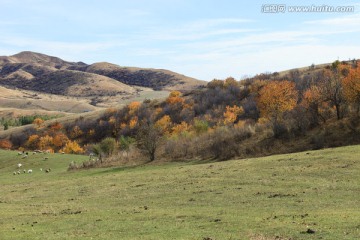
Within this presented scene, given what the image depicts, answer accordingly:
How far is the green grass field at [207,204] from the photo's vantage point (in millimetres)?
17234

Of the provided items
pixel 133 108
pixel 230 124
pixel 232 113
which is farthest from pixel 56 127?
pixel 230 124

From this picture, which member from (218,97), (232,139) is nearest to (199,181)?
(232,139)

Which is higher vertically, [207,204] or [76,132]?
[76,132]

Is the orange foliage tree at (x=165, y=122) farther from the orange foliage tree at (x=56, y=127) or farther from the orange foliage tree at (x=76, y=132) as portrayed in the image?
the orange foliage tree at (x=56, y=127)

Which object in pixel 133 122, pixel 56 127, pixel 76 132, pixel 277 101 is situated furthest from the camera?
pixel 56 127

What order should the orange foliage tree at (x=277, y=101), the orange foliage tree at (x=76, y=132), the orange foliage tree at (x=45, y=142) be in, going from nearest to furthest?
the orange foliage tree at (x=277, y=101)
the orange foliage tree at (x=45, y=142)
the orange foliage tree at (x=76, y=132)

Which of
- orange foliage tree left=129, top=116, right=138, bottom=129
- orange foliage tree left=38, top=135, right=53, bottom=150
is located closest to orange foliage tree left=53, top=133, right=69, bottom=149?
orange foliage tree left=38, top=135, right=53, bottom=150

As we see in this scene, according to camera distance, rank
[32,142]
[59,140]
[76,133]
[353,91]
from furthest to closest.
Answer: [76,133], [32,142], [59,140], [353,91]

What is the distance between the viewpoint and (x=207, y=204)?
24.4m

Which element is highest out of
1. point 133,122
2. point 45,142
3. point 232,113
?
point 232,113

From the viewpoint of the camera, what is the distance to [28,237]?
18.2 meters

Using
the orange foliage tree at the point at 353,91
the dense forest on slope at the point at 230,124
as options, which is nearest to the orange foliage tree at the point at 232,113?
the dense forest on slope at the point at 230,124

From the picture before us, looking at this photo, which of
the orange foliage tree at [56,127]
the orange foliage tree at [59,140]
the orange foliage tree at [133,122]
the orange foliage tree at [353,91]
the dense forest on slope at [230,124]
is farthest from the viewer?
the orange foliage tree at [56,127]

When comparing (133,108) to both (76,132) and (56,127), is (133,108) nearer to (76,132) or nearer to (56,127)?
(76,132)
